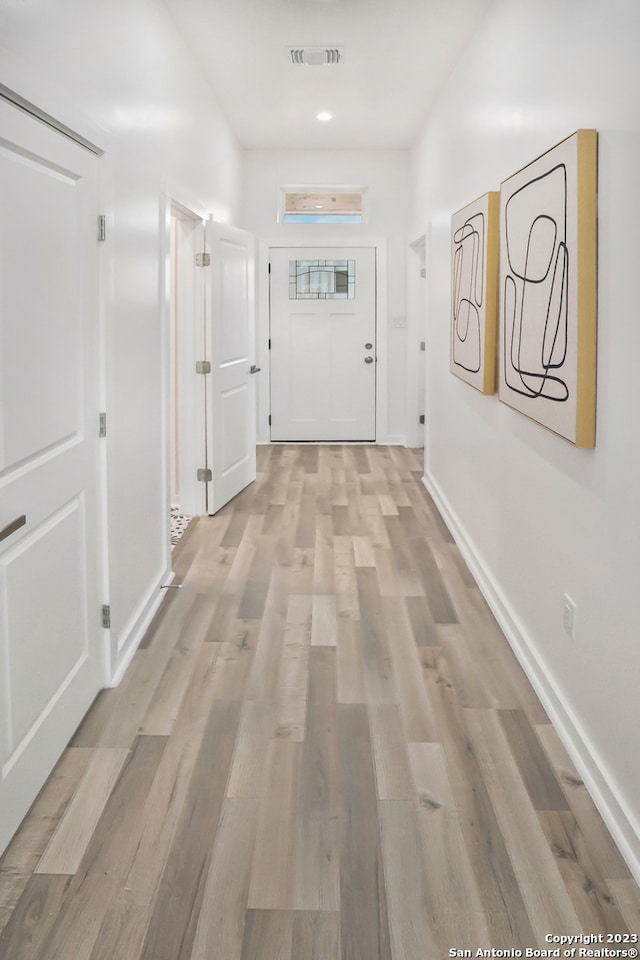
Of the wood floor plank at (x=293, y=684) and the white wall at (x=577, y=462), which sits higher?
the white wall at (x=577, y=462)

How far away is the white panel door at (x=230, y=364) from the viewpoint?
5.21m

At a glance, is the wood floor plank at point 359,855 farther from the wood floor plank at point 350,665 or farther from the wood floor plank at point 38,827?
the wood floor plank at point 38,827

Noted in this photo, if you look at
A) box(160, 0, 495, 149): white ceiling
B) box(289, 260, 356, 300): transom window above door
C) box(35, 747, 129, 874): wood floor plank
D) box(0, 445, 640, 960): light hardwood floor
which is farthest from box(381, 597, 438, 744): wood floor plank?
box(289, 260, 356, 300): transom window above door

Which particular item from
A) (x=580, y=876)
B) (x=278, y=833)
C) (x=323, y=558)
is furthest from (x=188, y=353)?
(x=580, y=876)

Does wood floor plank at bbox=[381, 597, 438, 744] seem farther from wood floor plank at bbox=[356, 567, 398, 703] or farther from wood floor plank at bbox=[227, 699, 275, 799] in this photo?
wood floor plank at bbox=[227, 699, 275, 799]

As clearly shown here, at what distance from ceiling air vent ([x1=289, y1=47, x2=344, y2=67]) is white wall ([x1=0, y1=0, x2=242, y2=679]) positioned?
23.9 inches

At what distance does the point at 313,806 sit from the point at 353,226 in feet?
21.3

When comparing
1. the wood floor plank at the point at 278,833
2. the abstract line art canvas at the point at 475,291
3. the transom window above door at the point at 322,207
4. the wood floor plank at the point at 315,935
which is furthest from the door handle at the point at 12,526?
the transom window above door at the point at 322,207

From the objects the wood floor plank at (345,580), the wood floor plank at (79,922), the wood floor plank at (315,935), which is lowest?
the wood floor plank at (315,935)

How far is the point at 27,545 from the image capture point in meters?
2.04

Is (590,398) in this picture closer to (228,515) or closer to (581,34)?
(581,34)

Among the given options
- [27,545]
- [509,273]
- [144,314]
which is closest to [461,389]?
[509,273]

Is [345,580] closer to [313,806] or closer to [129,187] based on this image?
[313,806]

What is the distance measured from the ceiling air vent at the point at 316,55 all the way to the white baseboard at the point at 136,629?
117 inches
